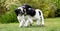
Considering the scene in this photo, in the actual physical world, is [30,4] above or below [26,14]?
below

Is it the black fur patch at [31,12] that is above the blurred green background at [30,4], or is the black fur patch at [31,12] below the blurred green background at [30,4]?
above

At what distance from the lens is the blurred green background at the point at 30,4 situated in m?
19.3

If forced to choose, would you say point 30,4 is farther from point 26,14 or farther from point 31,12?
point 26,14

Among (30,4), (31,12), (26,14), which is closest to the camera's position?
(26,14)

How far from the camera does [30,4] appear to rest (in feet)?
69.2

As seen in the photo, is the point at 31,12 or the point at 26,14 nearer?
the point at 26,14

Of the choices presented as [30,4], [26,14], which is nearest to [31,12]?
[26,14]

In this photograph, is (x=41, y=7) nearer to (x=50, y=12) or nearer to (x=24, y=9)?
(x=50, y=12)

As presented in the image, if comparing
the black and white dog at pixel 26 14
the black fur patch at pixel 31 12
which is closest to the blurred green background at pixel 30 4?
the black and white dog at pixel 26 14

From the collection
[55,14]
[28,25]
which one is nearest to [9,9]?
[55,14]

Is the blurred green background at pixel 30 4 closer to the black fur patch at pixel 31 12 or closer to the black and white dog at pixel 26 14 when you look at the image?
the black and white dog at pixel 26 14

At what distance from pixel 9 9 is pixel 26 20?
7.68 meters

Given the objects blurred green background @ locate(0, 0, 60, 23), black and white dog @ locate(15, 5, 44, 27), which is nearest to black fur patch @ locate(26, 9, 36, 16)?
black and white dog @ locate(15, 5, 44, 27)

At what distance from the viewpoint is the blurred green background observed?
63.3ft
